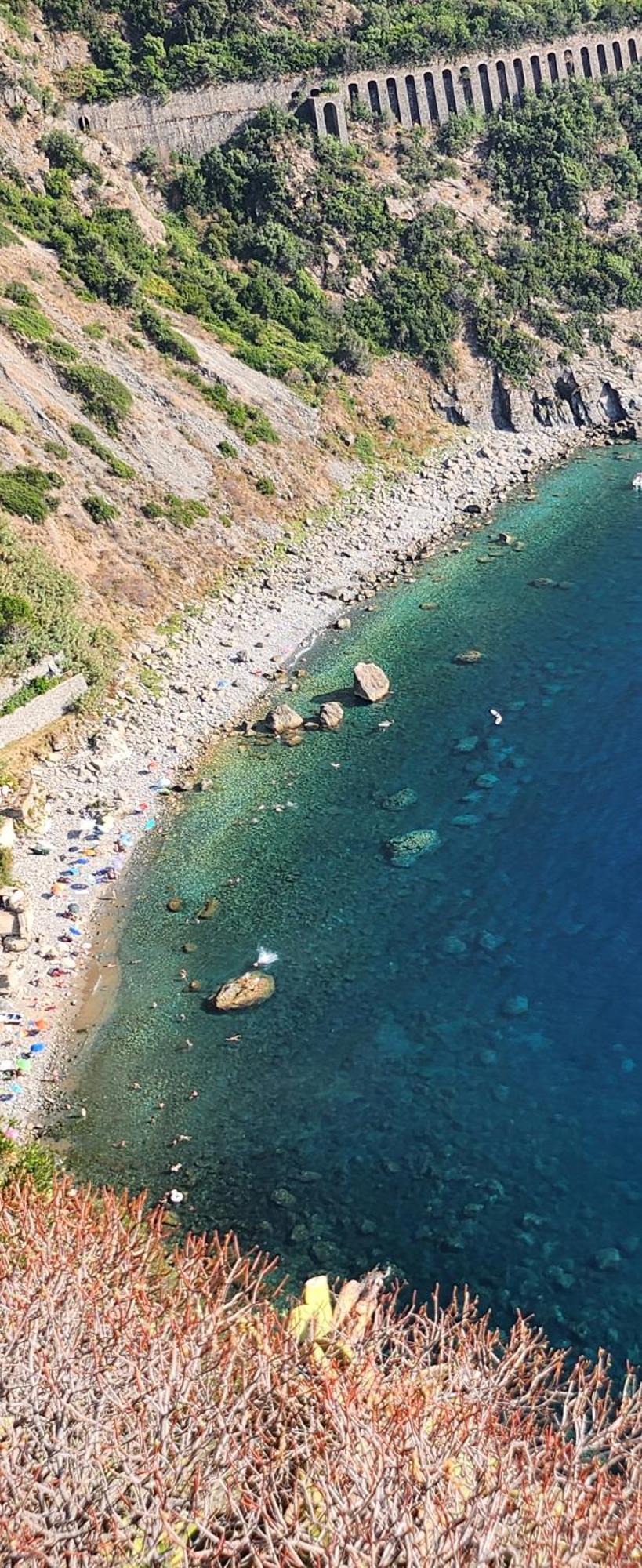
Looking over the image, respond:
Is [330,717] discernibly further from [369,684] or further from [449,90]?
[449,90]

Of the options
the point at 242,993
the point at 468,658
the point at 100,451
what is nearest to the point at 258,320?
the point at 100,451

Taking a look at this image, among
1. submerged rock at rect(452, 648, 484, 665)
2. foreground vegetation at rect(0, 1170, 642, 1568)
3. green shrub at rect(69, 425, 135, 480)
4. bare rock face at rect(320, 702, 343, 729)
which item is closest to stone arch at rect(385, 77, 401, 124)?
green shrub at rect(69, 425, 135, 480)

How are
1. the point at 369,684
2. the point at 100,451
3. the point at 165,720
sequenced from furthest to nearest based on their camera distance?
the point at 100,451 < the point at 369,684 < the point at 165,720

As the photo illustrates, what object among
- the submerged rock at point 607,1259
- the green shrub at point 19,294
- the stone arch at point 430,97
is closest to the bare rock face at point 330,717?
the submerged rock at point 607,1259

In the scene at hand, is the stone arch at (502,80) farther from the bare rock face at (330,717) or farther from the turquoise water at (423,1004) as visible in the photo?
the bare rock face at (330,717)

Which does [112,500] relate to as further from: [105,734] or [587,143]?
[587,143]
